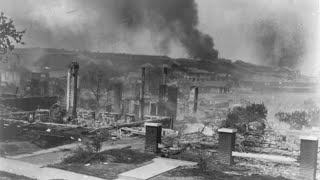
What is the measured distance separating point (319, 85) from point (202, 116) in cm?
2618

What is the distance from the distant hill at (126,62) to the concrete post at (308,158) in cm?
5899

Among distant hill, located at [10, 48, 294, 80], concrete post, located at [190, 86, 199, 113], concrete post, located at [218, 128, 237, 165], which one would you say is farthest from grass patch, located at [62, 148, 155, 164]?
distant hill, located at [10, 48, 294, 80]

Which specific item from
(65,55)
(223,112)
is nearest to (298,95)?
(223,112)

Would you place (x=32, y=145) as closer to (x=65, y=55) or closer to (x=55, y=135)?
(x=55, y=135)

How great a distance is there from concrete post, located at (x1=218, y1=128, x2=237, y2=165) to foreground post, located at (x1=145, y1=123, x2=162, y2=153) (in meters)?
2.38

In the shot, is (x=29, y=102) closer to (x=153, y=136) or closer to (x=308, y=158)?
(x=153, y=136)

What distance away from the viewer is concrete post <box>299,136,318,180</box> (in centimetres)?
1169

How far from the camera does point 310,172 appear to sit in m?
11.7

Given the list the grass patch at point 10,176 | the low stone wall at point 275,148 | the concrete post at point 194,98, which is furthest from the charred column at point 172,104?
the grass patch at point 10,176

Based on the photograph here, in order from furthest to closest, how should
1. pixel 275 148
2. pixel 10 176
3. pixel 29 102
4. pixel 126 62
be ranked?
pixel 126 62 → pixel 29 102 → pixel 275 148 → pixel 10 176

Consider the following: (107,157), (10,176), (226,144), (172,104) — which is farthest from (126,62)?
(10,176)

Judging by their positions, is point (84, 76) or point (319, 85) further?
point (84, 76)

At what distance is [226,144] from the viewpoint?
13055 millimetres

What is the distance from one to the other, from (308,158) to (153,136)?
5.40 meters
